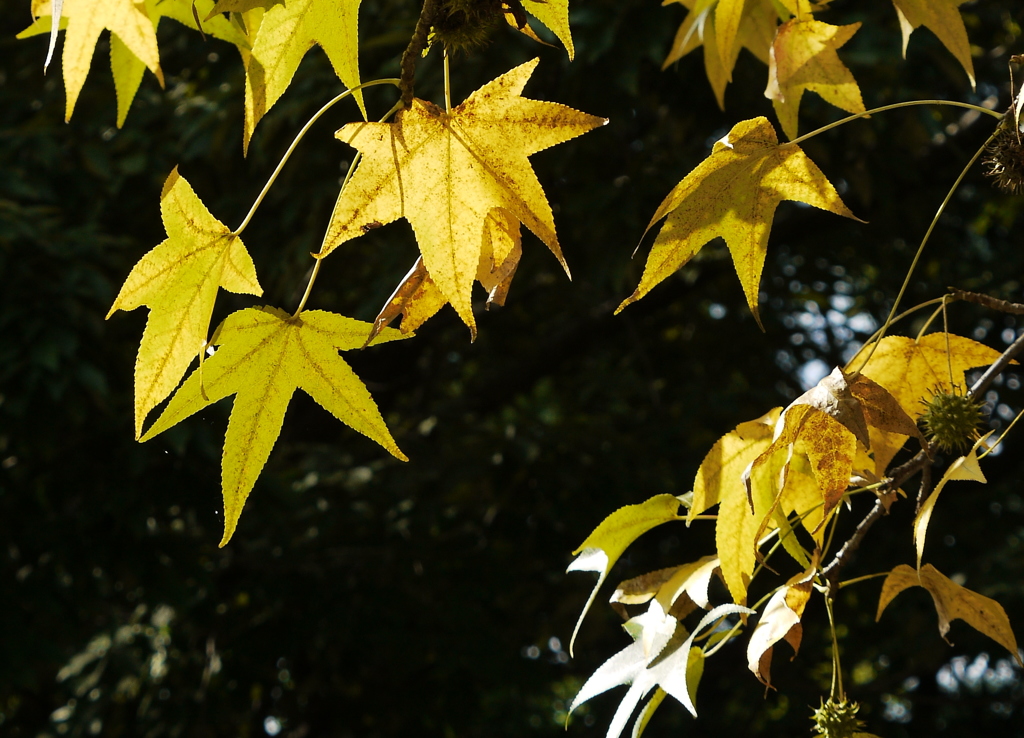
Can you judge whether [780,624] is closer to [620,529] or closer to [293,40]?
[620,529]

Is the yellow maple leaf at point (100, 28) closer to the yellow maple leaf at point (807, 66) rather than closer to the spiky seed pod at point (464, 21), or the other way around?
the spiky seed pod at point (464, 21)

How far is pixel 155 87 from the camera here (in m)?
3.48

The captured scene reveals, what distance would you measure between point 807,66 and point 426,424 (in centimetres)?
297

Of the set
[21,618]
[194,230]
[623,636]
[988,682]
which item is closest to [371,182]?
[194,230]

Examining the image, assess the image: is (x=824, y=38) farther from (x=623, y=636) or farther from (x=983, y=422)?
(x=623, y=636)

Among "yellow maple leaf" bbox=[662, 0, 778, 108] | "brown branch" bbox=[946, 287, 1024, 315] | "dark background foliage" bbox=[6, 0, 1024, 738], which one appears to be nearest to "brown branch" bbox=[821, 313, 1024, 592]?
"brown branch" bbox=[946, 287, 1024, 315]

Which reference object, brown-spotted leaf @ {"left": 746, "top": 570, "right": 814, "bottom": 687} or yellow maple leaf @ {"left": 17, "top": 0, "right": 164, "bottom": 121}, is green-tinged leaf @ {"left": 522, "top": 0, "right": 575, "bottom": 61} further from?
brown-spotted leaf @ {"left": 746, "top": 570, "right": 814, "bottom": 687}

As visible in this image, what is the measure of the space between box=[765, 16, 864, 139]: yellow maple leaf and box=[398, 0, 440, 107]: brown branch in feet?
1.06

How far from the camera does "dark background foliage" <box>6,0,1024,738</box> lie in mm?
2844

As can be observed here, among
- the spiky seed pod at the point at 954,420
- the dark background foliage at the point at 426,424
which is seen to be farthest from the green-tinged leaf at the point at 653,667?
the dark background foliage at the point at 426,424

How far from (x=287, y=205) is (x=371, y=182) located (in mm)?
2496

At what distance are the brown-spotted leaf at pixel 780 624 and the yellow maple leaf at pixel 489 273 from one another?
312 mm

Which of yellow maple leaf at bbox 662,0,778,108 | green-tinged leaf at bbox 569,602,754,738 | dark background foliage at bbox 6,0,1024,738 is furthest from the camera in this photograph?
dark background foliage at bbox 6,0,1024,738

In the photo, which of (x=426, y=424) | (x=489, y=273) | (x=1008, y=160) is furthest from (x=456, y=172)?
(x=426, y=424)
